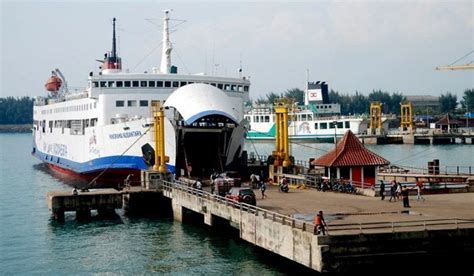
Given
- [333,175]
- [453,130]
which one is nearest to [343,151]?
[333,175]

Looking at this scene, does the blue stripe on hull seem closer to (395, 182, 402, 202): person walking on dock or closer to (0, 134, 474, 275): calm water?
(0, 134, 474, 275): calm water

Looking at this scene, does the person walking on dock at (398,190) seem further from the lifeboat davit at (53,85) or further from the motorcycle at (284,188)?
the lifeboat davit at (53,85)

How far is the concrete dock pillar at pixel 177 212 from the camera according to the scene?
34406 millimetres

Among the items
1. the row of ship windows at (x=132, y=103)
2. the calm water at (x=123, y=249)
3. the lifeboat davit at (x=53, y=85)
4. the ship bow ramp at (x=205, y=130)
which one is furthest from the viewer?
the lifeboat davit at (x=53, y=85)

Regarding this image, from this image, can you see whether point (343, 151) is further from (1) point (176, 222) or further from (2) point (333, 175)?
(1) point (176, 222)

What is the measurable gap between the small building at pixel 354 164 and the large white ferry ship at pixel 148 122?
811 centimetres

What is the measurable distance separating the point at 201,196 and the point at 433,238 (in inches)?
528

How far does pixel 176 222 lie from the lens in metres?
34.6

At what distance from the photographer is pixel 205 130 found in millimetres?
41875

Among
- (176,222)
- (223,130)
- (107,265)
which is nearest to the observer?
(107,265)

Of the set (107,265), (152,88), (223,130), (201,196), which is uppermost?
Result: (152,88)

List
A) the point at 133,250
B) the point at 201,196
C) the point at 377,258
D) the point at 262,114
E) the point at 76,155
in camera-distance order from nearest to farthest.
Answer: the point at 377,258 < the point at 133,250 < the point at 201,196 < the point at 76,155 < the point at 262,114

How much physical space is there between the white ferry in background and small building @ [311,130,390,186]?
9569 centimetres

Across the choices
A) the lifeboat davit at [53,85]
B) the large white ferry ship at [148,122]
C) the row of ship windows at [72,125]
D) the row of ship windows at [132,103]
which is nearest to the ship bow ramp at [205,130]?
the large white ferry ship at [148,122]
